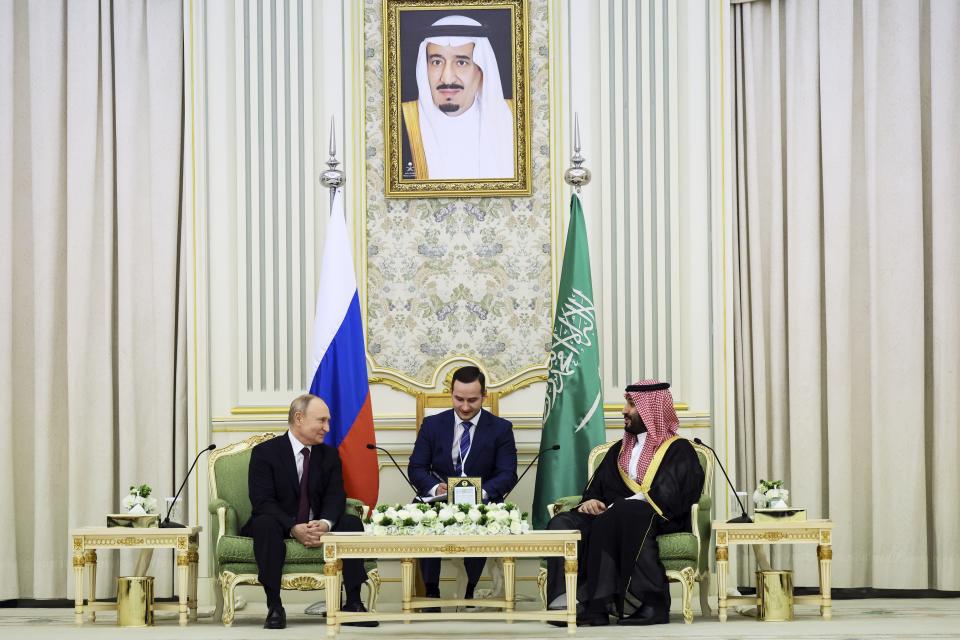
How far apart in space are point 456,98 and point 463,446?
77.7 inches

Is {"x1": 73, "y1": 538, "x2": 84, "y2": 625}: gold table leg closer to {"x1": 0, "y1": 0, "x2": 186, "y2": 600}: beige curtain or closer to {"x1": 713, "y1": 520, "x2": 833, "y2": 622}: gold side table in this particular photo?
{"x1": 0, "y1": 0, "x2": 186, "y2": 600}: beige curtain

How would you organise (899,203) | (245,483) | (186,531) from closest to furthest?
1. (186,531)
2. (245,483)
3. (899,203)

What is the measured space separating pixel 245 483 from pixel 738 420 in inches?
108

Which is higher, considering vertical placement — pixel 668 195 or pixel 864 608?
pixel 668 195

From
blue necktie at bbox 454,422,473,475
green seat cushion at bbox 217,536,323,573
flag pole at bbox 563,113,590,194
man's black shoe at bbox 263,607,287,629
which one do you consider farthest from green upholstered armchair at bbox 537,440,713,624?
flag pole at bbox 563,113,590,194

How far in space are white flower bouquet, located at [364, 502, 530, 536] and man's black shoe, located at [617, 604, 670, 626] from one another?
832 mm

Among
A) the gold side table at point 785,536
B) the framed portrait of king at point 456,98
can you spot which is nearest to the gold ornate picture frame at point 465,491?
the gold side table at point 785,536

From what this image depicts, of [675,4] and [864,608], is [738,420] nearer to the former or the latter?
[864,608]

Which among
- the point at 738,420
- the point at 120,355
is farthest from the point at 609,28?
the point at 120,355

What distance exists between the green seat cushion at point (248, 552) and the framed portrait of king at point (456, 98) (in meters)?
2.14

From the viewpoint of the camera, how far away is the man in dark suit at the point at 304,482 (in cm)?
566

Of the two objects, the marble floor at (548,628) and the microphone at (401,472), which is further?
the microphone at (401,472)

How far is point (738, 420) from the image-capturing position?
689 centimetres

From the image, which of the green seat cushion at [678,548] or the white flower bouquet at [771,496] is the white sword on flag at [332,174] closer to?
the green seat cushion at [678,548]
